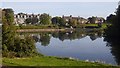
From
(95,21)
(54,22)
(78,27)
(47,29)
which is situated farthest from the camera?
(95,21)

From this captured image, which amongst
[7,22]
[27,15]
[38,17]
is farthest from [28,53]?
[27,15]

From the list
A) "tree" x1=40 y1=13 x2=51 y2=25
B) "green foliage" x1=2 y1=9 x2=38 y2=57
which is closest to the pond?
"green foliage" x1=2 y1=9 x2=38 y2=57

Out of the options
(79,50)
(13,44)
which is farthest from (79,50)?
(13,44)

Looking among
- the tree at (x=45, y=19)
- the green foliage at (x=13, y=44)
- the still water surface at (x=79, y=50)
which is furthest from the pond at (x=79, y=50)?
the tree at (x=45, y=19)

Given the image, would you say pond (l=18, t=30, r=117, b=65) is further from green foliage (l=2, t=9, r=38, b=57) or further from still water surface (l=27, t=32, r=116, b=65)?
green foliage (l=2, t=9, r=38, b=57)

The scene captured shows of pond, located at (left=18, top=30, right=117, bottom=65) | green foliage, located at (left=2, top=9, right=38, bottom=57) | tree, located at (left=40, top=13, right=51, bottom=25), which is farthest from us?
tree, located at (left=40, top=13, right=51, bottom=25)

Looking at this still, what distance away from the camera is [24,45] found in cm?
2703

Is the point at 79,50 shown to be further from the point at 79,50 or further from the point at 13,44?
the point at 13,44

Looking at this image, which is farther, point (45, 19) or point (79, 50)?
point (45, 19)

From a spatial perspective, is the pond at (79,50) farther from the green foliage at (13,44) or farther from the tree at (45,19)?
the tree at (45,19)

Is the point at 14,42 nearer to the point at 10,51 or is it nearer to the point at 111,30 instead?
the point at 10,51

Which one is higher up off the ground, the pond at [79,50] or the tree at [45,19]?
the tree at [45,19]

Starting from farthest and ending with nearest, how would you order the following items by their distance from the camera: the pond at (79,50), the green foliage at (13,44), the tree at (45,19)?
the tree at (45,19) < the pond at (79,50) < the green foliage at (13,44)

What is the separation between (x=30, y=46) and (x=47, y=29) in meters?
86.9
